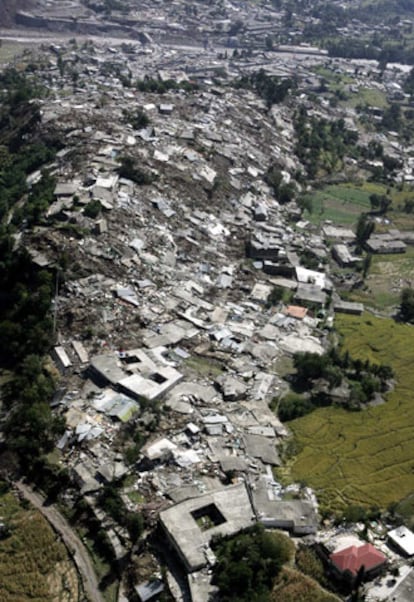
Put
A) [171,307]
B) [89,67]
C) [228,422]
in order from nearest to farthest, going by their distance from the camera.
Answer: [228,422] < [171,307] < [89,67]

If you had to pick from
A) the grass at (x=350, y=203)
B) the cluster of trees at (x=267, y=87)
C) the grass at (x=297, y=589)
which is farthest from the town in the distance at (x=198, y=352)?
the cluster of trees at (x=267, y=87)

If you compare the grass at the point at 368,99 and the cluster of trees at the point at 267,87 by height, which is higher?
the cluster of trees at the point at 267,87

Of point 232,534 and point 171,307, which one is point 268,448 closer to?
point 232,534

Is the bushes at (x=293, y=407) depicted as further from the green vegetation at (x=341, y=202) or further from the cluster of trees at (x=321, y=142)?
the cluster of trees at (x=321, y=142)

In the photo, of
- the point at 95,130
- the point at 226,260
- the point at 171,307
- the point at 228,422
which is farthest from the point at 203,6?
the point at 228,422

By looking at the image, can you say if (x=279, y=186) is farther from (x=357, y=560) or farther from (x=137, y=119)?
(x=357, y=560)
